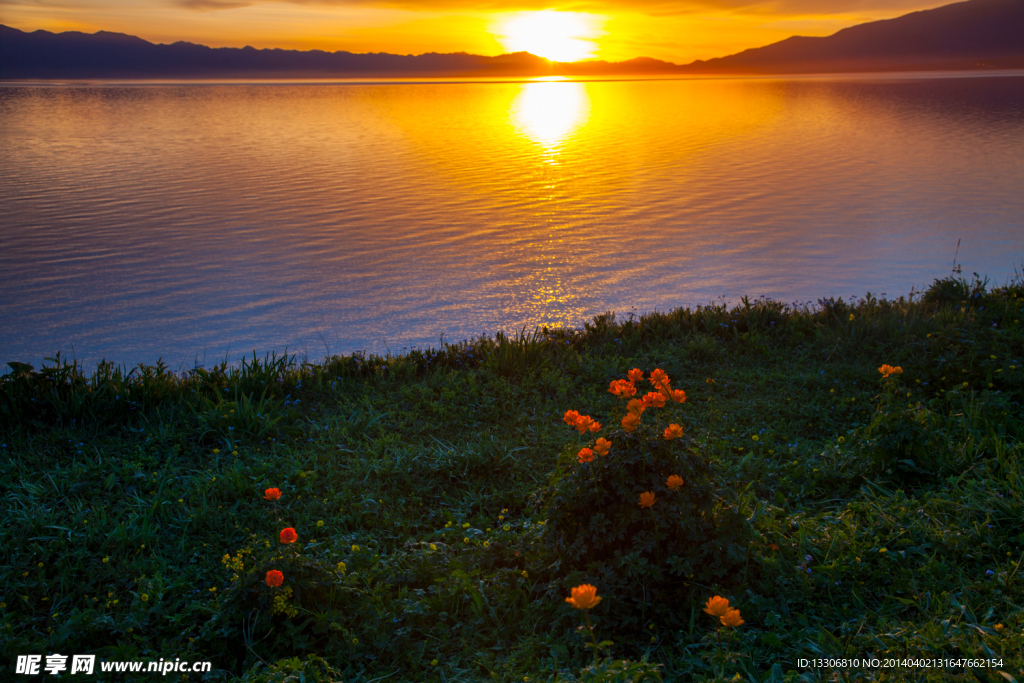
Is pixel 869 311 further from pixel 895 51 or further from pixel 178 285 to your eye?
pixel 895 51

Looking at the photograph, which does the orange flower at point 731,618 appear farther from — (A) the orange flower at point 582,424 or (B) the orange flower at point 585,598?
(A) the orange flower at point 582,424

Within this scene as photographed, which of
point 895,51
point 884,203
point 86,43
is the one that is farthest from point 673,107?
point 86,43

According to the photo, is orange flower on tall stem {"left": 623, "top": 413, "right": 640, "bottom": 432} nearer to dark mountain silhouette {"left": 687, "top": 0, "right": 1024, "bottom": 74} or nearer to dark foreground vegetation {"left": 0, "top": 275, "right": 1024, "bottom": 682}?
dark foreground vegetation {"left": 0, "top": 275, "right": 1024, "bottom": 682}

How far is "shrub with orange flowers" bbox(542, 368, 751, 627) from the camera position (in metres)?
3.04

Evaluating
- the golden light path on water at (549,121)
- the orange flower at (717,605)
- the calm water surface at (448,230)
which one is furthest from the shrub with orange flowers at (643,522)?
the golden light path on water at (549,121)

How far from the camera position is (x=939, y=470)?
4.13 metres

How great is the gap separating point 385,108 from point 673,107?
19273 millimetres

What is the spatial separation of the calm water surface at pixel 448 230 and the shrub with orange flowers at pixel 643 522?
4309 millimetres

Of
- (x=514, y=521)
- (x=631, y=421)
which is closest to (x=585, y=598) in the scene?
(x=631, y=421)

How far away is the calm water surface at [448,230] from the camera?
816 cm

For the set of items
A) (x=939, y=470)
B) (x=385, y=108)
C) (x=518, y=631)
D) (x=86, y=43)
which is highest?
(x=86, y=43)

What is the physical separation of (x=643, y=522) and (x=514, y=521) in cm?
104

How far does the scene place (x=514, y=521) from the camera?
13.1ft

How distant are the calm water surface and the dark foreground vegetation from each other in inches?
84.2
